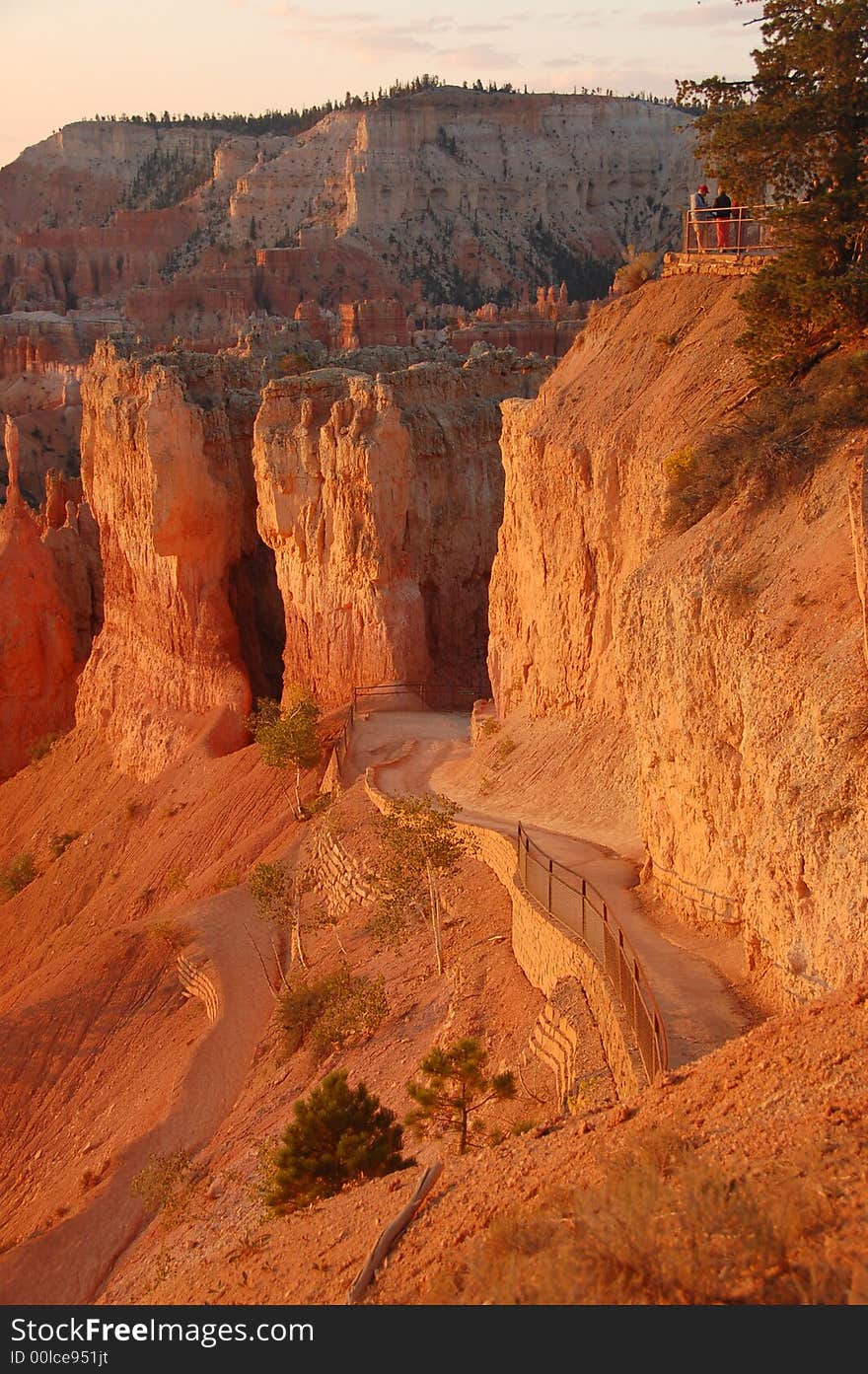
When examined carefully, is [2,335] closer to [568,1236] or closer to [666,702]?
[666,702]

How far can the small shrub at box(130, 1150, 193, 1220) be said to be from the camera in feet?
53.5

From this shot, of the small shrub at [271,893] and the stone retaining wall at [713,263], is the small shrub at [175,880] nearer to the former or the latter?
the small shrub at [271,893]

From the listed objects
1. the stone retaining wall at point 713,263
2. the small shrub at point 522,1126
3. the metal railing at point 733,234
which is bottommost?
the small shrub at point 522,1126

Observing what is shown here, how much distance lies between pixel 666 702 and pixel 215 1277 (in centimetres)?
708

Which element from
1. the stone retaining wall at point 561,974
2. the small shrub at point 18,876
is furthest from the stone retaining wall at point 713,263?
the small shrub at point 18,876

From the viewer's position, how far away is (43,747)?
38500 mm

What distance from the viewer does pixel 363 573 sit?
29625 mm

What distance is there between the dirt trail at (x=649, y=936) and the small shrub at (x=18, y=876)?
34.4ft

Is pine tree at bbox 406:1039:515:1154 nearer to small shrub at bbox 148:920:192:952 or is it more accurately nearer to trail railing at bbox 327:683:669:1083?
trail railing at bbox 327:683:669:1083

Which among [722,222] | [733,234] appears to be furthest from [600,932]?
[733,234]

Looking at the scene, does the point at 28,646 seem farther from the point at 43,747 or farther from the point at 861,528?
the point at 861,528

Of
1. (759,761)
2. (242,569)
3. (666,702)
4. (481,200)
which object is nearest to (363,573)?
(242,569)

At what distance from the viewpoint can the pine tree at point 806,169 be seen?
16.6 meters

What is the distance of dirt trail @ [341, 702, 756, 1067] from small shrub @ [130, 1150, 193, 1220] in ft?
19.9
